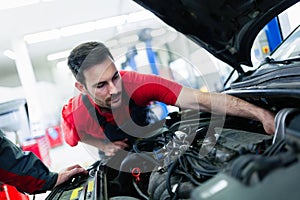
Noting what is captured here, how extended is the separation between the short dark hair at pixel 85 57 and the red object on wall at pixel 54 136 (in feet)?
18.5

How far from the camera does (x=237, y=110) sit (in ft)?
3.57

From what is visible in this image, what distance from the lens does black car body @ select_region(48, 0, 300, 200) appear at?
2.49 feet

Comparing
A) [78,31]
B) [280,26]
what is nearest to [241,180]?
[280,26]

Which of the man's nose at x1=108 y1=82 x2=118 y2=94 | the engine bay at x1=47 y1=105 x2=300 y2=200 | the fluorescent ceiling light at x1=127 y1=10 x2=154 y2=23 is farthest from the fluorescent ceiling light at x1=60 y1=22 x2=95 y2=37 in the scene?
the engine bay at x1=47 y1=105 x2=300 y2=200

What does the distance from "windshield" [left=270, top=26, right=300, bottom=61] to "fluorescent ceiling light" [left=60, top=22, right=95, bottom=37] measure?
5.29 meters

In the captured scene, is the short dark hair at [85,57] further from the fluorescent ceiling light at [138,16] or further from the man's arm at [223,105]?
the fluorescent ceiling light at [138,16]

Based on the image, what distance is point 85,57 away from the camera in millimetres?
1515

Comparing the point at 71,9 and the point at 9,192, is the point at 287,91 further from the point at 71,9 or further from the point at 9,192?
the point at 71,9

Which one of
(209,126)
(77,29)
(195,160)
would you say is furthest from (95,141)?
(77,29)

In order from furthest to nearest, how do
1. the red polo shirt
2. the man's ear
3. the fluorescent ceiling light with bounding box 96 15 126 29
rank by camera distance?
the fluorescent ceiling light with bounding box 96 15 126 29
the man's ear
the red polo shirt

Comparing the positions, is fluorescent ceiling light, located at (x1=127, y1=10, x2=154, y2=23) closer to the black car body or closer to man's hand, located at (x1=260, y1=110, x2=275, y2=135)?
the black car body

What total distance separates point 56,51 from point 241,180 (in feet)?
28.1

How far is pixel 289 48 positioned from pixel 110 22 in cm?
567

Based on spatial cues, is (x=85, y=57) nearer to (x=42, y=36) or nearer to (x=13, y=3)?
(x=13, y=3)
